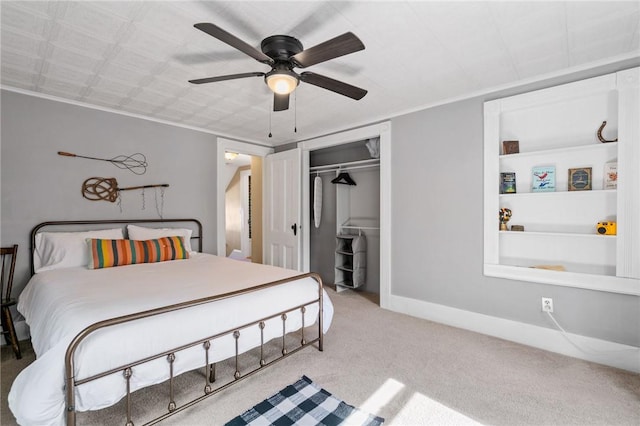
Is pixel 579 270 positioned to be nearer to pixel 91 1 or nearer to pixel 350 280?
pixel 350 280

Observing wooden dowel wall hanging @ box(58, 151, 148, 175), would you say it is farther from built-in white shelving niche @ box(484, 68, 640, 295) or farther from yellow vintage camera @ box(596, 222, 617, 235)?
yellow vintage camera @ box(596, 222, 617, 235)

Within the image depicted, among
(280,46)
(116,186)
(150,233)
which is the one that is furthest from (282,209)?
(280,46)

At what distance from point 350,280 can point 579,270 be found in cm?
284

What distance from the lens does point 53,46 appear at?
2125mm

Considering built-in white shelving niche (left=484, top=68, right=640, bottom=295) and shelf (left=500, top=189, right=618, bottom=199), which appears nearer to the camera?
built-in white shelving niche (left=484, top=68, right=640, bottom=295)

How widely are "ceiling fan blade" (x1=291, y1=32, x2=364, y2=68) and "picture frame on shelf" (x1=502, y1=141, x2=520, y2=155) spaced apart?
2065mm

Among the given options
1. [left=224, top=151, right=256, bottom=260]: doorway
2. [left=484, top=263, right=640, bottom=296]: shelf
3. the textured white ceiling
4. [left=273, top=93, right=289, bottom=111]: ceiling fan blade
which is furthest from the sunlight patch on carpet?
[left=224, top=151, right=256, bottom=260]: doorway

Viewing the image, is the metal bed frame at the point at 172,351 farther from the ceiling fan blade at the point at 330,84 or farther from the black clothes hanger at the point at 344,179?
the black clothes hanger at the point at 344,179

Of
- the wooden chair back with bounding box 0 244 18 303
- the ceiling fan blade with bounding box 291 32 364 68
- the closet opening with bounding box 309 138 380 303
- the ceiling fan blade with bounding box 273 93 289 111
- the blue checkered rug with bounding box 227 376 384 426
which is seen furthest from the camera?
the closet opening with bounding box 309 138 380 303

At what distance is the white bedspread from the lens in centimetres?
133

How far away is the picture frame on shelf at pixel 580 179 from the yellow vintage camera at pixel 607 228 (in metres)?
0.31

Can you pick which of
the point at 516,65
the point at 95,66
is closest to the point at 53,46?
the point at 95,66

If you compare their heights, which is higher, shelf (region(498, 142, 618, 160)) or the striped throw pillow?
shelf (region(498, 142, 618, 160))

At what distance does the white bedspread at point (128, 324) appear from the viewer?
1.33m
